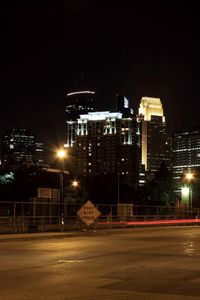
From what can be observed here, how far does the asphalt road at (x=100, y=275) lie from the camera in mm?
12000

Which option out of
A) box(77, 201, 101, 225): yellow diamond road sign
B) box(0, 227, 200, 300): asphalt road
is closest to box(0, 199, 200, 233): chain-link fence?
box(77, 201, 101, 225): yellow diamond road sign

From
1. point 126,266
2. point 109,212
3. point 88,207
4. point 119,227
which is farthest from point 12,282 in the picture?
point 109,212

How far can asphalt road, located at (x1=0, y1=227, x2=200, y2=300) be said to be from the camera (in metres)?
12.0

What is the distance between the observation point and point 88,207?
39125 millimetres

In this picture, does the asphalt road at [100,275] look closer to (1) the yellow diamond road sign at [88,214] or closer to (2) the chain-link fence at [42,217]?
(2) the chain-link fence at [42,217]

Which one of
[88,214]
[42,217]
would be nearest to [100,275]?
[88,214]

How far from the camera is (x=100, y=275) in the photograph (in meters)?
15.1

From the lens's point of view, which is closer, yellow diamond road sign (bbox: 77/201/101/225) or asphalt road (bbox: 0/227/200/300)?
asphalt road (bbox: 0/227/200/300)

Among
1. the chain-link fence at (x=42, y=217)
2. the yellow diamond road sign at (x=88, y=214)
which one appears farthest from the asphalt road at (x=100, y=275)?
the yellow diamond road sign at (x=88, y=214)

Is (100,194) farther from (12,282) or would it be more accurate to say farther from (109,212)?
(12,282)

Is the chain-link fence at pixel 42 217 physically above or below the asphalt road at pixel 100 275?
above

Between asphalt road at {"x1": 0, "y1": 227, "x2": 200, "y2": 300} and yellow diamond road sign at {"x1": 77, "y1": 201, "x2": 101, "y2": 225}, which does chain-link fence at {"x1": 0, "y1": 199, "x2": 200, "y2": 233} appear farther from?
asphalt road at {"x1": 0, "y1": 227, "x2": 200, "y2": 300}

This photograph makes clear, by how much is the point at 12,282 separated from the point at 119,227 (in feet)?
113

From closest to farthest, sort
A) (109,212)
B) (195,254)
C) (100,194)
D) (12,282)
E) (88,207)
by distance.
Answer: (12,282) < (195,254) < (88,207) < (109,212) < (100,194)
